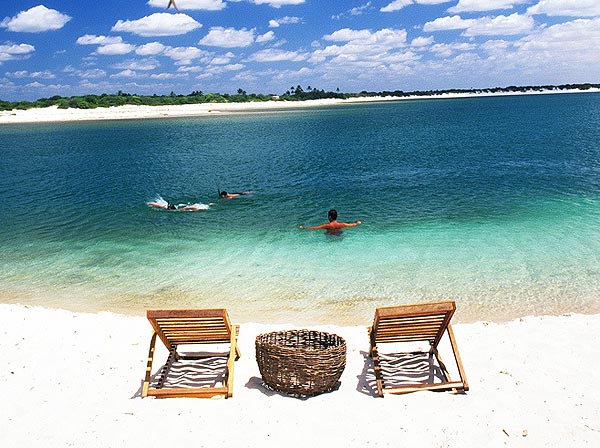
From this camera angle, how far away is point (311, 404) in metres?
6.82

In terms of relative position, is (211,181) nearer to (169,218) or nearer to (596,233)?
(169,218)

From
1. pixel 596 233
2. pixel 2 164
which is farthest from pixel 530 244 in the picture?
pixel 2 164

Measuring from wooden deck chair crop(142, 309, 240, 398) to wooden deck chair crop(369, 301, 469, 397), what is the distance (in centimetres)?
208

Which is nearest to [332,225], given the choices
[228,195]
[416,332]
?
[228,195]

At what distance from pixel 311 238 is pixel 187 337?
9.94 meters

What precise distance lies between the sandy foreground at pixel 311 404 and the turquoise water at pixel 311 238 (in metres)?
2.70

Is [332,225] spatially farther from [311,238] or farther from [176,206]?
[176,206]

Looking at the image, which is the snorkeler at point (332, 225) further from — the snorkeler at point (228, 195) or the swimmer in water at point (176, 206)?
the snorkeler at point (228, 195)

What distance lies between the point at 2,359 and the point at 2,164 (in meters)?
39.6

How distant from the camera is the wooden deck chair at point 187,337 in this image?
23.4 feet

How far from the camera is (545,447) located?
5.69 metres

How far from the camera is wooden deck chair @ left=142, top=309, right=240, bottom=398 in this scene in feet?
23.4

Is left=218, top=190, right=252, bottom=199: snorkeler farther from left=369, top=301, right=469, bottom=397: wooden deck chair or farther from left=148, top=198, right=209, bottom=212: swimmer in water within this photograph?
left=369, top=301, right=469, bottom=397: wooden deck chair

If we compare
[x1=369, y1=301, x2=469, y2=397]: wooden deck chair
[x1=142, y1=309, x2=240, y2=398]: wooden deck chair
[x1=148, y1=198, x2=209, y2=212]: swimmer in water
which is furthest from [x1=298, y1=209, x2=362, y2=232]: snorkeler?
[x1=142, y1=309, x2=240, y2=398]: wooden deck chair
